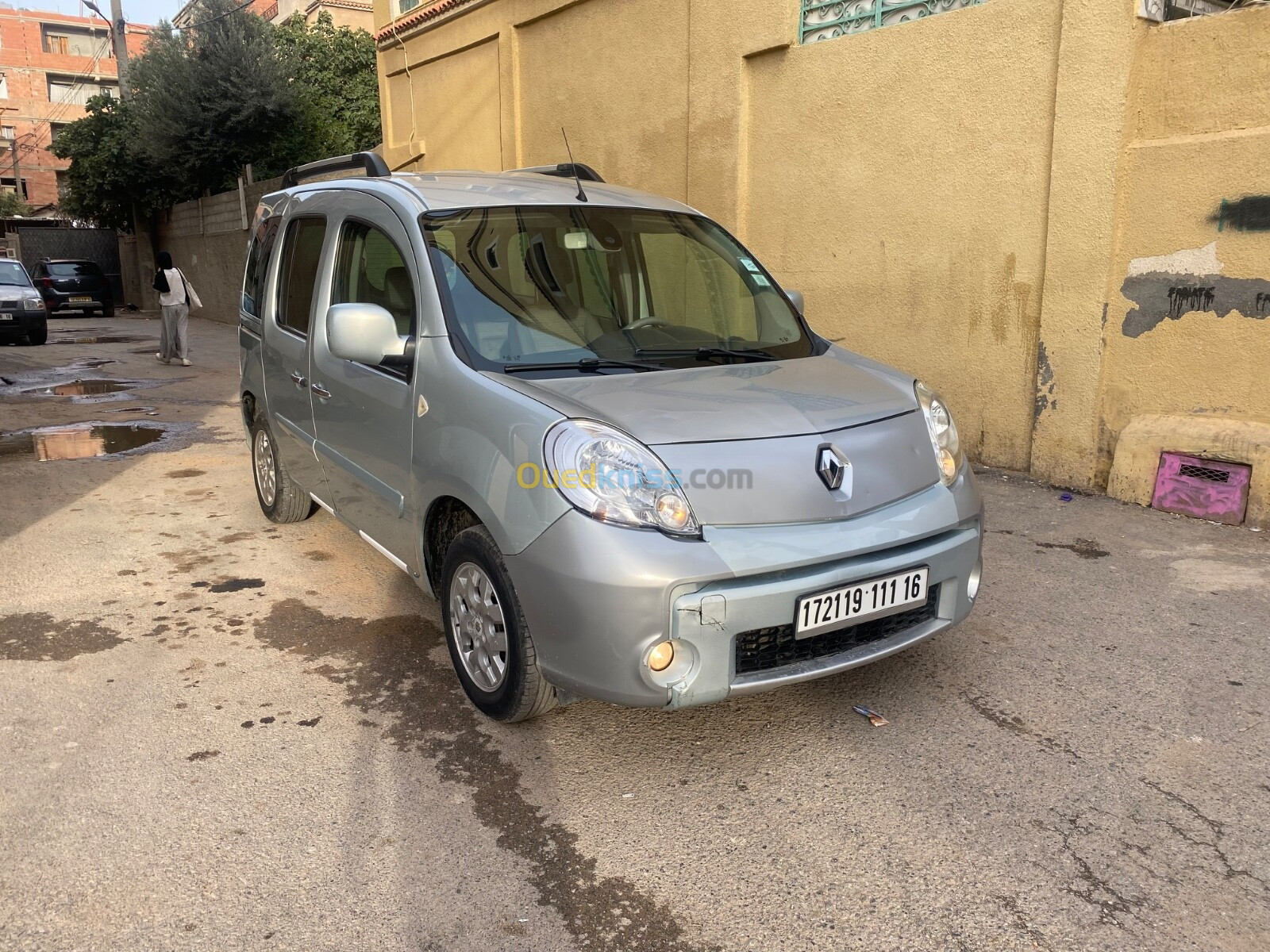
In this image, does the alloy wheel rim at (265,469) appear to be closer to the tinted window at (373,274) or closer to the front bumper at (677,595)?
the tinted window at (373,274)

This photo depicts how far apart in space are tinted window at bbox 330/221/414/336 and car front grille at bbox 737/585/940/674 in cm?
170

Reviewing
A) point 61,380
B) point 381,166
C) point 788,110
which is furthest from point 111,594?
point 61,380

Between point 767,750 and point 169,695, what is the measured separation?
2139 mm

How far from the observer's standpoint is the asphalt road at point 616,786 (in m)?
2.36

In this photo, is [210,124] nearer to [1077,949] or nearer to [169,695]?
[169,695]

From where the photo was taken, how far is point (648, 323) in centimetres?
371

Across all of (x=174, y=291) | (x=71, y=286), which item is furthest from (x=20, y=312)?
(x=71, y=286)

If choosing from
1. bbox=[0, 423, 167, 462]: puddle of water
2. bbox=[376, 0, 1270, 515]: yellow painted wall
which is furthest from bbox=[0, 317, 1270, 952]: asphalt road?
bbox=[0, 423, 167, 462]: puddle of water

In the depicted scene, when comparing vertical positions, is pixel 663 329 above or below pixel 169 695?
above

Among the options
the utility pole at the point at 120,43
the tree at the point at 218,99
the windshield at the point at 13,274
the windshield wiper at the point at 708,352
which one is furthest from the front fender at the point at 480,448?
the utility pole at the point at 120,43

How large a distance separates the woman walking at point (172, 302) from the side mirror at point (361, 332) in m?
11.2

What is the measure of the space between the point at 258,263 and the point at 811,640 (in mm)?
3970

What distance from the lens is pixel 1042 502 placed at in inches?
239

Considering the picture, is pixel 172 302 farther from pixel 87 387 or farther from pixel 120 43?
pixel 120 43
